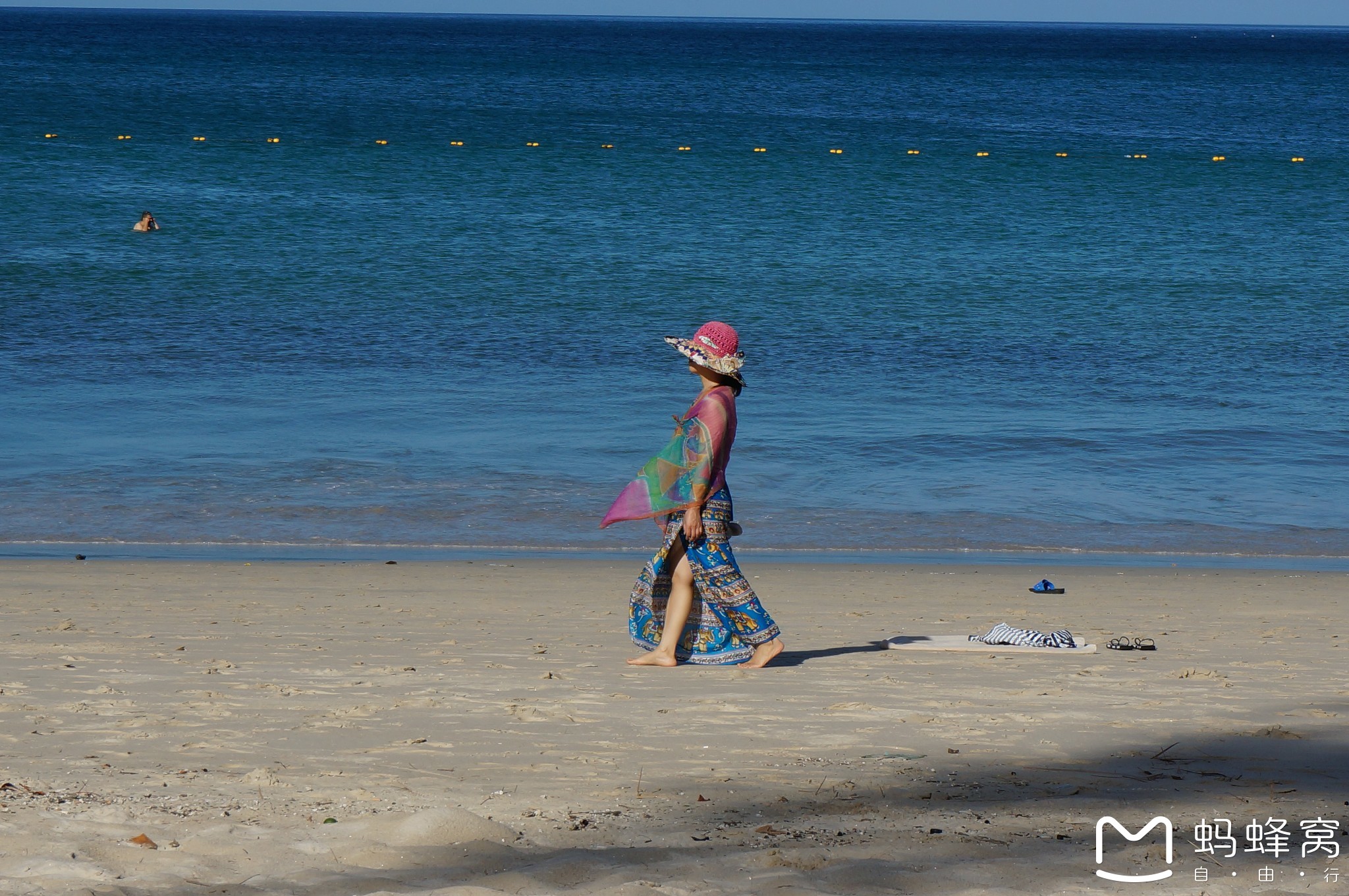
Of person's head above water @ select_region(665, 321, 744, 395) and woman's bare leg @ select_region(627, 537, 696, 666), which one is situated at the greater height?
person's head above water @ select_region(665, 321, 744, 395)

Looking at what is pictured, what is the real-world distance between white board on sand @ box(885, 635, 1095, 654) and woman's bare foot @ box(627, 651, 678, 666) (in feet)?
3.86

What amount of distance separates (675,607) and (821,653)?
92cm

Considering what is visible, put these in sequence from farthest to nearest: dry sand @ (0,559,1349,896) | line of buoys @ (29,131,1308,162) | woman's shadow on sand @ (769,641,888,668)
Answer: line of buoys @ (29,131,1308,162) < woman's shadow on sand @ (769,641,888,668) < dry sand @ (0,559,1349,896)

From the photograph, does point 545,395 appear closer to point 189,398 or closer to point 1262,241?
point 189,398

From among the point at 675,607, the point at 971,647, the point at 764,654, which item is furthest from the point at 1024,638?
the point at 675,607

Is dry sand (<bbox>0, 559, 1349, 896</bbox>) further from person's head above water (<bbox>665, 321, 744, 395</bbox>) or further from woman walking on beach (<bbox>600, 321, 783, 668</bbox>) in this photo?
person's head above water (<bbox>665, 321, 744, 395</bbox>)

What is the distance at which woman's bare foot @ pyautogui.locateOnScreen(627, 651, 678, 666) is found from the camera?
595cm

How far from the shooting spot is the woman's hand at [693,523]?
18.9 ft

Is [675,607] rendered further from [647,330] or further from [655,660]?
[647,330]

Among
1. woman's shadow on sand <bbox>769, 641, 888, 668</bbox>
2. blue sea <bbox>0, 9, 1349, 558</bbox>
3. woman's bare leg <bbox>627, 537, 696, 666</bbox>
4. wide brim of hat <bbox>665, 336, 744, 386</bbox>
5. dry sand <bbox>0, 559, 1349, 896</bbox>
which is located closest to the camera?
dry sand <bbox>0, 559, 1349, 896</bbox>

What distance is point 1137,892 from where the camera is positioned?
342 centimetres

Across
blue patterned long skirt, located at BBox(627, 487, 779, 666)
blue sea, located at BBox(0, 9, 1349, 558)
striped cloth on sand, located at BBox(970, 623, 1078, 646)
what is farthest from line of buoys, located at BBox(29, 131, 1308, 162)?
blue patterned long skirt, located at BBox(627, 487, 779, 666)

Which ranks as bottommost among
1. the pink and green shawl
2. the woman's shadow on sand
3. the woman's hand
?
the woman's shadow on sand

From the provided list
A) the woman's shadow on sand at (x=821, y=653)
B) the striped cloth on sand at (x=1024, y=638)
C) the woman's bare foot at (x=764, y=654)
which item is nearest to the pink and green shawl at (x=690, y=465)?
the woman's bare foot at (x=764, y=654)
